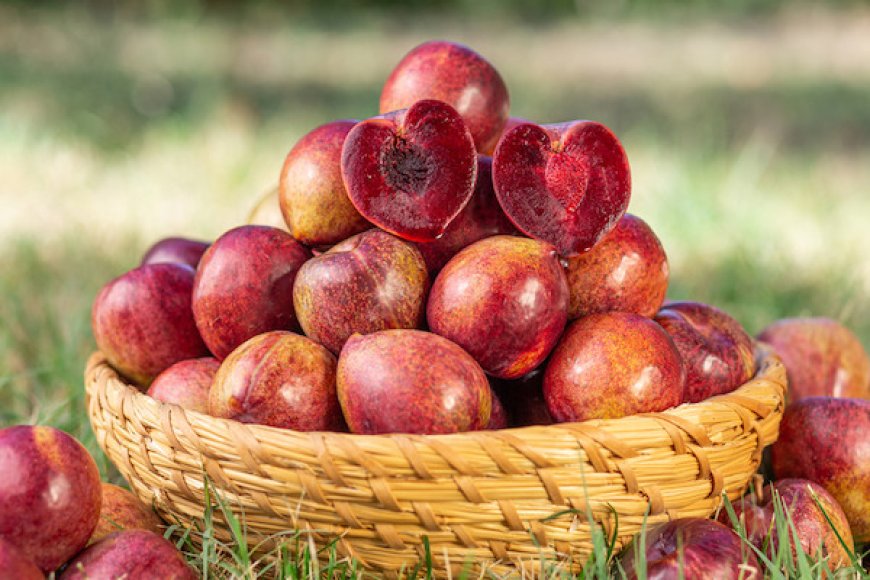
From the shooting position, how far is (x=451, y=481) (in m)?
1.31

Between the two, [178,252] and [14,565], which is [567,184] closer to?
[178,252]

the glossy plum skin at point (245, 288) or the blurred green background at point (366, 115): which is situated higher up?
the glossy plum skin at point (245, 288)

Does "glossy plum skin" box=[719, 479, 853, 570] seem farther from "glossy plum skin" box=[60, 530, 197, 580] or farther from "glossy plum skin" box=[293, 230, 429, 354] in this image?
"glossy plum skin" box=[60, 530, 197, 580]

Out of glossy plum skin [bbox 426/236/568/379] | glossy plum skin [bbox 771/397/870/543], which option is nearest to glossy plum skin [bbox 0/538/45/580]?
glossy plum skin [bbox 426/236/568/379]

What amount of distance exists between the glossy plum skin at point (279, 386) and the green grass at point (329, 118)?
0.52 feet

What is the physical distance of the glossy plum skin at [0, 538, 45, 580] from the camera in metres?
1.18

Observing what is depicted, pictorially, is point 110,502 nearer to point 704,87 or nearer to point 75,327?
point 75,327

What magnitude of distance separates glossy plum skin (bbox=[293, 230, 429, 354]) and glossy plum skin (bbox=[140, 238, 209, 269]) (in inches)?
23.1

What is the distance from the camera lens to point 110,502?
1.58 meters

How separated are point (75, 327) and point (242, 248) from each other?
1188mm

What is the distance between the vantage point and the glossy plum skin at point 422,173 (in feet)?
5.09

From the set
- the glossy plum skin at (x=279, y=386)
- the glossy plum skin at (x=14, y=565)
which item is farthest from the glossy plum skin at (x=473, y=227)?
the glossy plum skin at (x=14, y=565)

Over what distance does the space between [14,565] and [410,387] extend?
59cm

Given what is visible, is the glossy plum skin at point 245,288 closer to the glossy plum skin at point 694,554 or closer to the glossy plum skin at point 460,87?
the glossy plum skin at point 460,87
